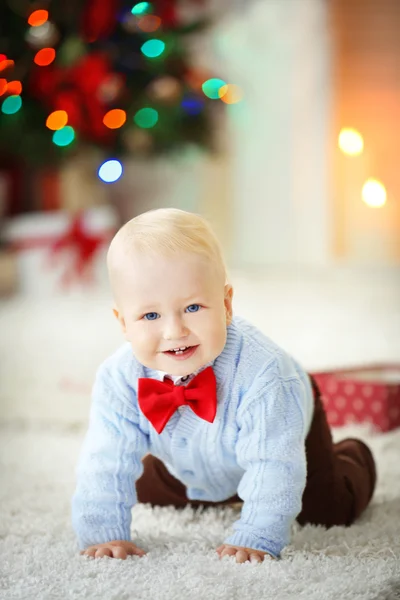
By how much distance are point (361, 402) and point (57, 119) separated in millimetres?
1426

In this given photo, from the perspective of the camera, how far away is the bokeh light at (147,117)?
2.50 metres

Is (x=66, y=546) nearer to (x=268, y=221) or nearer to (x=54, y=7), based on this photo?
(x=54, y=7)

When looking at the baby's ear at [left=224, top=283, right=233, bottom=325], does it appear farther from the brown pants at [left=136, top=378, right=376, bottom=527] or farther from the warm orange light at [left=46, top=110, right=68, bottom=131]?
the warm orange light at [left=46, top=110, right=68, bottom=131]

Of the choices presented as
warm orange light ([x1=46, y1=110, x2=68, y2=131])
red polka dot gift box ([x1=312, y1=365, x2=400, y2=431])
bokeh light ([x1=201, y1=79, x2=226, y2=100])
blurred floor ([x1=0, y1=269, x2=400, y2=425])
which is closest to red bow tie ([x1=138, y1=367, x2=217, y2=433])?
red polka dot gift box ([x1=312, y1=365, x2=400, y2=431])

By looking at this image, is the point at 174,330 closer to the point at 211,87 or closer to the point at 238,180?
the point at 211,87

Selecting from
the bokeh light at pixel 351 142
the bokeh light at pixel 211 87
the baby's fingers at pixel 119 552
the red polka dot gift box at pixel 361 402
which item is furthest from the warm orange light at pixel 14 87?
the baby's fingers at pixel 119 552

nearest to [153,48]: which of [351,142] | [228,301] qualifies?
[351,142]

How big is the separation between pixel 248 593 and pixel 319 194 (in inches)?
87.8

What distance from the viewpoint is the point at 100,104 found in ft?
8.08

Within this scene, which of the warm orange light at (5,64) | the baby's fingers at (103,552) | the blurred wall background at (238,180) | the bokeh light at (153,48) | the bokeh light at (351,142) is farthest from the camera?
the bokeh light at (351,142)

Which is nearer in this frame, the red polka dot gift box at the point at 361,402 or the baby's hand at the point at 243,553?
the baby's hand at the point at 243,553

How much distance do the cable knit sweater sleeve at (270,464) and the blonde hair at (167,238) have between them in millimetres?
162

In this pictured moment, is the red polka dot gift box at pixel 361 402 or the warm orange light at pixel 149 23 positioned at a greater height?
the warm orange light at pixel 149 23

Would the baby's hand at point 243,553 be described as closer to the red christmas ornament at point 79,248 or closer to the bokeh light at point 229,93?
the red christmas ornament at point 79,248
